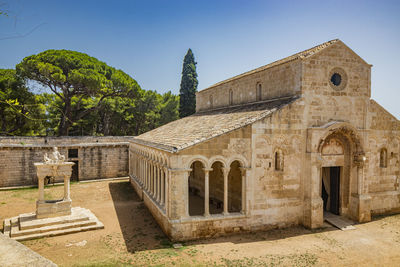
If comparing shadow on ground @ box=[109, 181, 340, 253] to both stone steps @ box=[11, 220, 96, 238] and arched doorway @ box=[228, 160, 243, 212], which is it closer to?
stone steps @ box=[11, 220, 96, 238]

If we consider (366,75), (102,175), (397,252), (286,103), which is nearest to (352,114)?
(366,75)

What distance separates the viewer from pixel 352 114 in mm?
15609

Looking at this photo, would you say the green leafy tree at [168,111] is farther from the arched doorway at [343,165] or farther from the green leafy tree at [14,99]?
the arched doorway at [343,165]

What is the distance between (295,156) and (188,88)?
98.0ft

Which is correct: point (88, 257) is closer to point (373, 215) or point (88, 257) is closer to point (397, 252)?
point (397, 252)

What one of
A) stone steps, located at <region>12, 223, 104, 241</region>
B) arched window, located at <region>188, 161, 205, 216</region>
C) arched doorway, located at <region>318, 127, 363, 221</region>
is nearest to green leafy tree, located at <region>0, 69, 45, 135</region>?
arched window, located at <region>188, 161, 205, 216</region>

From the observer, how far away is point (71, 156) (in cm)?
2831

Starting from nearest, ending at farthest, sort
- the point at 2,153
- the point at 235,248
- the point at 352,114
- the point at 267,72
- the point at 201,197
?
1. the point at 235,248
2. the point at 352,114
3. the point at 267,72
4. the point at 201,197
5. the point at 2,153

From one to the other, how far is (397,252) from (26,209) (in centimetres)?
2131

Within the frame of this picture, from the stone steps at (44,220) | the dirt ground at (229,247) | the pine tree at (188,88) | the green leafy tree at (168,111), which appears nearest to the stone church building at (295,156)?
the dirt ground at (229,247)

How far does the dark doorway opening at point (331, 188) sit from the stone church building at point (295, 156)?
61 mm

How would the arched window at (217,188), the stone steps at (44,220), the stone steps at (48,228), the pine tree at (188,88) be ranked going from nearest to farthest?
the stone steps at (48,228)
the stone steps at (44,220)
the arched window at (217,188)
the pine tree at (188,88)

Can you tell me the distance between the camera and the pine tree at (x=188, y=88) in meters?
42.2

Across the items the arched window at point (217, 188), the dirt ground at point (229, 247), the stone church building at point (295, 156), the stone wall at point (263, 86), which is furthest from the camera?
the arched window at point (217, 188)
